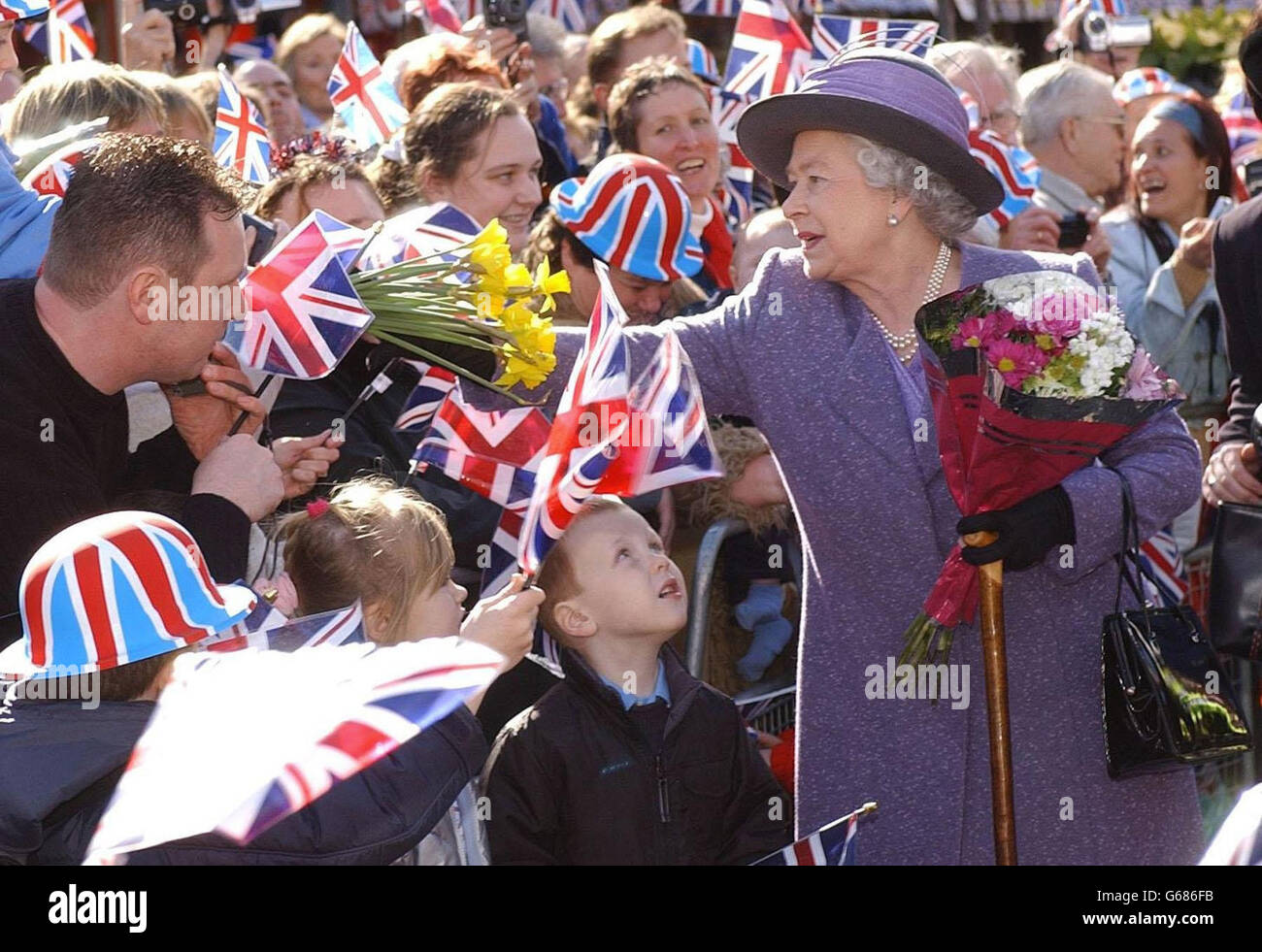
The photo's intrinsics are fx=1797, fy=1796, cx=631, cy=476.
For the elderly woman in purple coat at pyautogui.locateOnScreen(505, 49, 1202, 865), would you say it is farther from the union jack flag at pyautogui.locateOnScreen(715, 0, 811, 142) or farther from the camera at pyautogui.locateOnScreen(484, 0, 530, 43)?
the camera at pyautogui.locateOnScreen(484, 0, 530, 43)

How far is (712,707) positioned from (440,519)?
659mm

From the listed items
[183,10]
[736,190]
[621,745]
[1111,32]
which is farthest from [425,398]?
[1111,32]

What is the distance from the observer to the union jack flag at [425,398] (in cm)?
371

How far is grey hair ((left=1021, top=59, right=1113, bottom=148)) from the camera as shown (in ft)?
22.4

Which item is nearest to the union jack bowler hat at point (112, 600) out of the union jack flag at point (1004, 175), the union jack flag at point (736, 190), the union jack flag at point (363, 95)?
the union jack flag at point (363, 95)

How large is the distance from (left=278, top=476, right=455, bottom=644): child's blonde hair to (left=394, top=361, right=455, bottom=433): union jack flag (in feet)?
1.14

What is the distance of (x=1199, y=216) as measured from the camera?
21.4 ft

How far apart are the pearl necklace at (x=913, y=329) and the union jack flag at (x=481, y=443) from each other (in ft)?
2.35

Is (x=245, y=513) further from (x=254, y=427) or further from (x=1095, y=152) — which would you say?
(x=1095, y=152)

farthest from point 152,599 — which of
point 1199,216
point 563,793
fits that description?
point 1199,216

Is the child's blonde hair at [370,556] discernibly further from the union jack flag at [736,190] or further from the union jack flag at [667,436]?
Result: the union jack flag at [736,190]

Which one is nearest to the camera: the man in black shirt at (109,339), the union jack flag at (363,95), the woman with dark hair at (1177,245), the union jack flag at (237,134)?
the man in black shirt at (109,339)

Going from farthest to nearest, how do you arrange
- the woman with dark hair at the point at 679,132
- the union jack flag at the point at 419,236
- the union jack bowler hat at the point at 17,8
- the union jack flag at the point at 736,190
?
the union jack flag at the point at 736,190, the woman with dark hair at the point at 679,132, the union jack bowler hat at the point at 17,8, the union jack flag at the point at 419,236

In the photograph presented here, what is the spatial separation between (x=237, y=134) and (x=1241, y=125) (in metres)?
4.98
